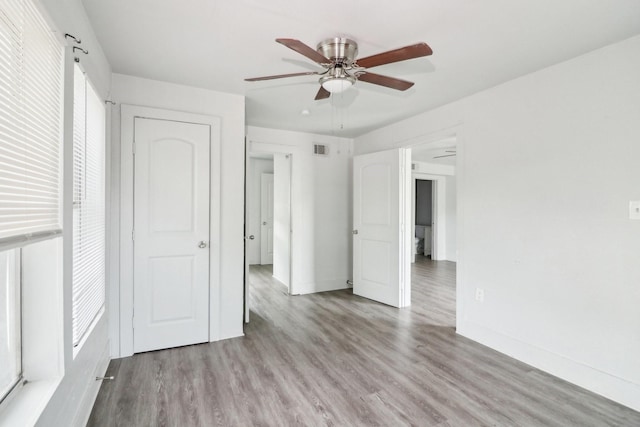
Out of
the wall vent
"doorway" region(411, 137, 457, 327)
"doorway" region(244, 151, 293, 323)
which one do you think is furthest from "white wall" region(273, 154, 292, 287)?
"doorway" region(411, 137, 457, 327)

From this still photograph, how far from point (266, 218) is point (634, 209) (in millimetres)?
6154

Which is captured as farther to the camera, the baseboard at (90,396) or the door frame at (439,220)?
the door frame at (439,220)

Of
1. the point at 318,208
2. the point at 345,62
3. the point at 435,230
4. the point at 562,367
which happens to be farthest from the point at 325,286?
the point at 435,230

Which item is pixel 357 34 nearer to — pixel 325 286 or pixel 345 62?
pixel 345 62

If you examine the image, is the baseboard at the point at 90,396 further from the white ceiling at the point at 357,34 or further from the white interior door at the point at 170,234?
the white ceiling at the point at 357,34

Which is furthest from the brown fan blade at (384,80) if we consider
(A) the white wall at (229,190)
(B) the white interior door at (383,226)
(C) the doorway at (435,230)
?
(C) the doorway at (435,230)

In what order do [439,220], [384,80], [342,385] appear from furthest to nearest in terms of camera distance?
[439,220]
[342,385]
[384,80]

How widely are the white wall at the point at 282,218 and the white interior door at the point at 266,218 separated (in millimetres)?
1619

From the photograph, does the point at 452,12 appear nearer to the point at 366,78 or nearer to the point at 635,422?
the point at 366,78

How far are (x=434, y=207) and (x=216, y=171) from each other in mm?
6314

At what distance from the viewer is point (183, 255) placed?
2926 millimetres

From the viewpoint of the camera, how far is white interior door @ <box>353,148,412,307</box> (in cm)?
408

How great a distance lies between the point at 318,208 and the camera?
483 centimetres

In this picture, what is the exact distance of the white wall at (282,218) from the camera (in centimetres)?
486
